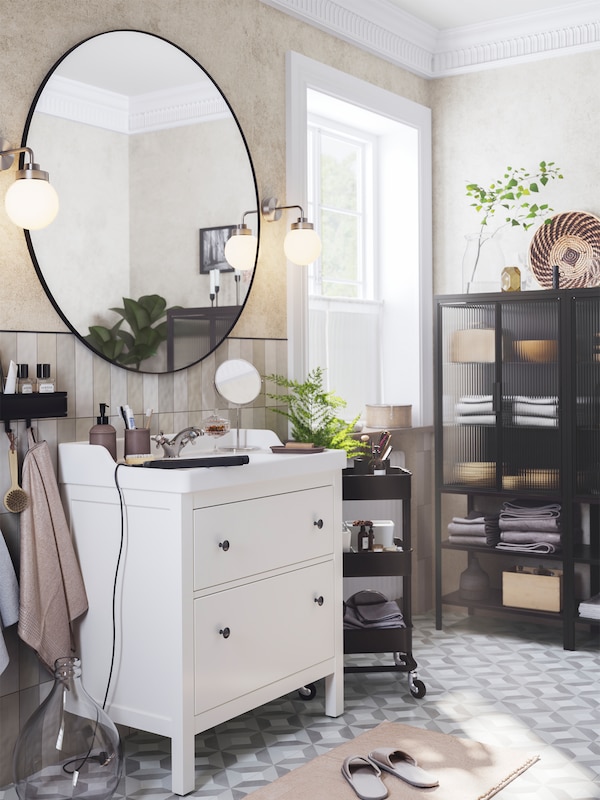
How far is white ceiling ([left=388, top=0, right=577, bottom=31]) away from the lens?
4.06 metres

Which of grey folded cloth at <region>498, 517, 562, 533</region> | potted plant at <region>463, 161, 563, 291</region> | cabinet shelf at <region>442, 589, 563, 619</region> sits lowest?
cabinet shelf at <region>442, 589, 563, 619</region>

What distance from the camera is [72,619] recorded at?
2.73 m

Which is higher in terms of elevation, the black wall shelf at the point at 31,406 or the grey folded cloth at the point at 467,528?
the black wall shelf at the point at 31,406

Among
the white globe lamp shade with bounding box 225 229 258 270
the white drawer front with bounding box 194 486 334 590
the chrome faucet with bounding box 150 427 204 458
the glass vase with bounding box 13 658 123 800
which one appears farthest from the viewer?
the white globe lamp shade with bounding box 225 229 258 270

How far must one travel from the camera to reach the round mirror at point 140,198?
2752mm

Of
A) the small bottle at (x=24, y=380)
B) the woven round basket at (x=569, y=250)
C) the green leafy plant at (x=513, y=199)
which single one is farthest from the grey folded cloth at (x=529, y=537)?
the small bottle at (x=24, y=380)

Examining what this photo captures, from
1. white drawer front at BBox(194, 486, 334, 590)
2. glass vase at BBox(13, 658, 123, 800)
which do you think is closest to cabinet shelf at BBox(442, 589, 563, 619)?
white drawer front at BBox(194, 486, 334, 590)

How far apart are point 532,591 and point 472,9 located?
8.52ft

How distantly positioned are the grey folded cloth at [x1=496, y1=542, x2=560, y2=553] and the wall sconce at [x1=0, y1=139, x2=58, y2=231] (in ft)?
8.18

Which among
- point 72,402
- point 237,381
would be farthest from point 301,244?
point 72,402

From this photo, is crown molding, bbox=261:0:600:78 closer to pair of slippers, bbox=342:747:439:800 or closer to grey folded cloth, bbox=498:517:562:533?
grey folded cloth, bbox=498:517:562:533

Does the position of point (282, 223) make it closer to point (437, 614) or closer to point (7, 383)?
point (7, 383)

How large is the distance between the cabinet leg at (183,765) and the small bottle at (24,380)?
1.06 metres

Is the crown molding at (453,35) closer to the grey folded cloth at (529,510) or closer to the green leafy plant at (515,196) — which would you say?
the green leafy plant at (515,196)
